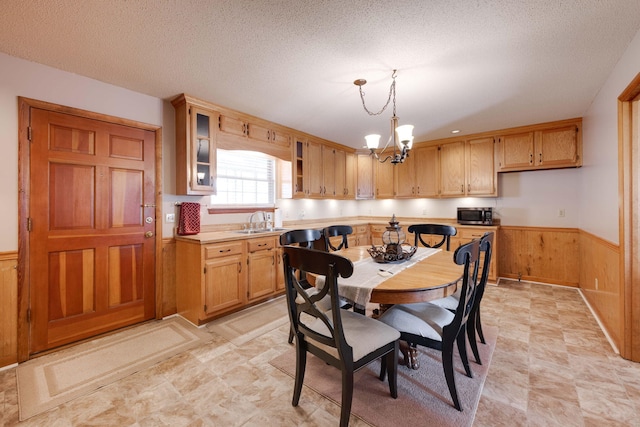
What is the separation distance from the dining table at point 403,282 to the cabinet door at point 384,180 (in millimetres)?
3341

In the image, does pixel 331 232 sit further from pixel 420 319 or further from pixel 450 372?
pixel 450 372

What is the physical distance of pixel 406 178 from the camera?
5.40 metres

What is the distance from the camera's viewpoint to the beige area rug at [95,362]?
6.24ft

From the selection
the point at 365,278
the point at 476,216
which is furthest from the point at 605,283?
the point at 365,278

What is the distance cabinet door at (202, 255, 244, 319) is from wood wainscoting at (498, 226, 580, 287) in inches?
164

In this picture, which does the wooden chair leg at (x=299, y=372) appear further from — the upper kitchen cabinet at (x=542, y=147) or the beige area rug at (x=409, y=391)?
the upper kitchen cabinet at (x=542, y=147)

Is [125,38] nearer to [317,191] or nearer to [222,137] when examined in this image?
[222,137]

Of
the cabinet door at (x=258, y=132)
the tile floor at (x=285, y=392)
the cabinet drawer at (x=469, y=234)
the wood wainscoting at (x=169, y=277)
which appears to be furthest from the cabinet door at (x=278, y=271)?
the cabinet drawer at (x=469, y=234)

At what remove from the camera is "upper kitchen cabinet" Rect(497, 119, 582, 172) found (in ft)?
12.8

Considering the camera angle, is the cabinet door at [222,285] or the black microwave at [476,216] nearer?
the cabinet door at [222,285]

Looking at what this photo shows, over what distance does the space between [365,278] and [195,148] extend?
2.44 m

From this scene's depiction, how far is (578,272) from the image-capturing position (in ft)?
13.4

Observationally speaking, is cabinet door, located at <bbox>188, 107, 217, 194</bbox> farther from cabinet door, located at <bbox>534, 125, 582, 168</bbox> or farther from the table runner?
cabinet door, located at <bbox>534, 125, 582, 168</bbox>

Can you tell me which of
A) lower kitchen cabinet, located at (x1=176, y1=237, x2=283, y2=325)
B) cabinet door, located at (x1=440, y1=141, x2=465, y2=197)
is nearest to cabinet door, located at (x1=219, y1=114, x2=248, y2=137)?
lower kitchen cabinet, located at (x1=176, y1=237, x2=283, y2=325)
